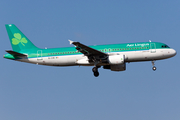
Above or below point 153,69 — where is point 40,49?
above

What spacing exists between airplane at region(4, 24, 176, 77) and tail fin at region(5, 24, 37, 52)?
3.03 ft

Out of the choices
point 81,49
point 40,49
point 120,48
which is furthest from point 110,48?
point 40,49

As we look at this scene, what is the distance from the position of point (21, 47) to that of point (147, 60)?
19.6 meters

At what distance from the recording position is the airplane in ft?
152

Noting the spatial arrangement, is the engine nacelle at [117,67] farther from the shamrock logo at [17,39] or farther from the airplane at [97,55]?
the shamrock logo at [17,39]

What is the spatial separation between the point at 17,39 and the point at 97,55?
14.0 meters

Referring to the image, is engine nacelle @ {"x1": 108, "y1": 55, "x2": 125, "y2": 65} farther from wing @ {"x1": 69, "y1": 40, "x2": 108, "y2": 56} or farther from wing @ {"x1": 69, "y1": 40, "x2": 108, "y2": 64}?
wing @ {"x1": 69, "y1": 40, "x2": 108, "y2": 56}

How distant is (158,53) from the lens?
46844 millimetres

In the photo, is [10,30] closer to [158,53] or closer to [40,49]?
[40,49]

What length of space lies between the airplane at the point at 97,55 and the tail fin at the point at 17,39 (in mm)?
922

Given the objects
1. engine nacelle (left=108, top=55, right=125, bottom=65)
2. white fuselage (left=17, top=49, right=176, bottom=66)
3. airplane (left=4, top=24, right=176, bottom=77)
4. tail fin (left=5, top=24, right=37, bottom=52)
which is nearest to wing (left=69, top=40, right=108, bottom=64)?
airplane (left=4, top=24, right=176, bottom=77)

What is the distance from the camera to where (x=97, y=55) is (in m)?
46.7

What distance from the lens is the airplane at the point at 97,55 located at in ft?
152

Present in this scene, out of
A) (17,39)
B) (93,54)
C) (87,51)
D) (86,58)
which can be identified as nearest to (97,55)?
(93,54)
